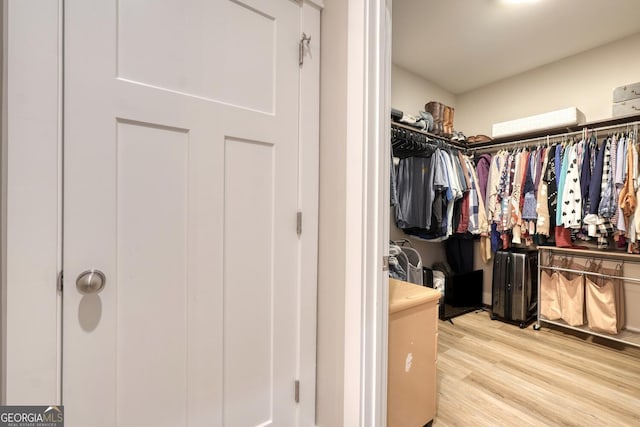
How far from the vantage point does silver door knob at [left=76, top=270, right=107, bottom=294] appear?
2.46 ft

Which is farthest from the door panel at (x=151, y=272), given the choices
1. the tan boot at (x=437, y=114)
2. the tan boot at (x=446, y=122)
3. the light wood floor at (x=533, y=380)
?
the tan boot at (x=446, y=122)

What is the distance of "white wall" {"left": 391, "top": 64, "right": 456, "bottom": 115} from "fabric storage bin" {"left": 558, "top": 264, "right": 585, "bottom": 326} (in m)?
2.19

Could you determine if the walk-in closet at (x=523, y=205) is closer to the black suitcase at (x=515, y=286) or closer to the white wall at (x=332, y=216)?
the black suitcase at (x=515, y=286)

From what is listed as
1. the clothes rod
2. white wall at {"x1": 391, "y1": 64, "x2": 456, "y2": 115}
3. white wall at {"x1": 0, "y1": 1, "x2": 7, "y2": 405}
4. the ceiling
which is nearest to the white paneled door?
white wall at {"x1": 0, "y1": 1, "x2": 7, "y2": 405}

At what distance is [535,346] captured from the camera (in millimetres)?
2311

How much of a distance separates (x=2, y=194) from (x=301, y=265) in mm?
908

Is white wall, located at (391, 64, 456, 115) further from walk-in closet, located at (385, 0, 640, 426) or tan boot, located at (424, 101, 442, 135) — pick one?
tan boot, located at (424, 101, 442, 135)

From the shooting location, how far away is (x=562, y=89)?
273 centimetres

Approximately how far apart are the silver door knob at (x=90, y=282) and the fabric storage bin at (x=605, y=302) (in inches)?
135

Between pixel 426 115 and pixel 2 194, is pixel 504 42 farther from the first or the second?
pixel 2 194

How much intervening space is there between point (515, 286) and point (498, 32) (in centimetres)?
232

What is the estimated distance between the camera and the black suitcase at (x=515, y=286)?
8.75 ft

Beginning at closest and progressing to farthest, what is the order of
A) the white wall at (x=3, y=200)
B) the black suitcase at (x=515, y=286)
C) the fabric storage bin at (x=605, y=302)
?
the white wall at (x=3, y=200) < the fabric storage bin at (x=605, y=302) < the black suitcase at (x=515, y=286)

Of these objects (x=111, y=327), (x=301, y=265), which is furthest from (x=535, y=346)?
(x=111, y=327)
